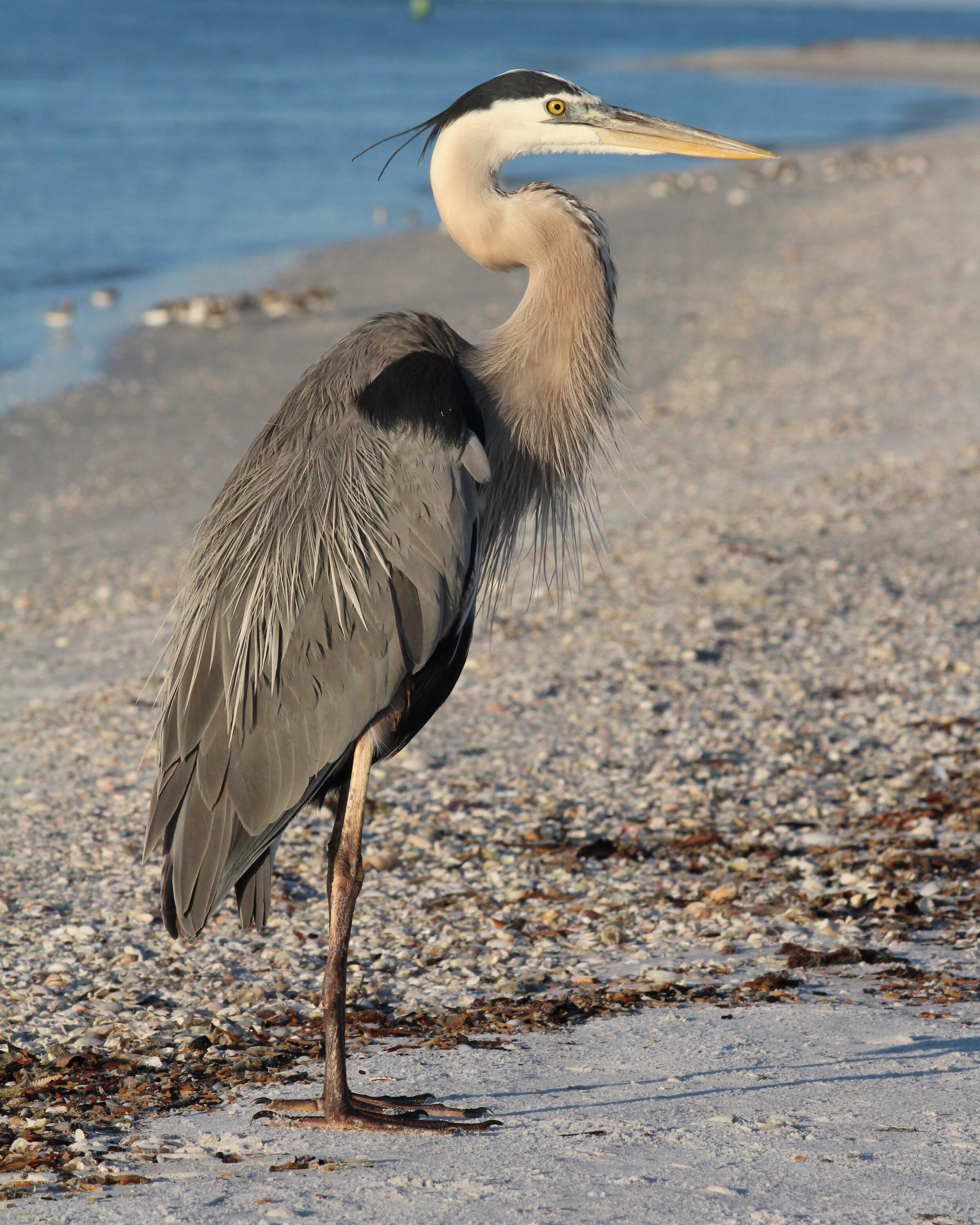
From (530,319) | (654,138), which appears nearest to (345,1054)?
(530,319)

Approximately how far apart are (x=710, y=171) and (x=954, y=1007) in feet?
87.0

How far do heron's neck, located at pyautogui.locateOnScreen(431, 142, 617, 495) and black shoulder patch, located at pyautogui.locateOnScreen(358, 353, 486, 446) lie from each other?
0.31m

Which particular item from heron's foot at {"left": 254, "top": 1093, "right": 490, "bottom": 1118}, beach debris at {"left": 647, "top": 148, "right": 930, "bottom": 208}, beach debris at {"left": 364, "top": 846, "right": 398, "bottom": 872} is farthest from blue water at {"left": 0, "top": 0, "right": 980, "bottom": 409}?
heron's foot at {"left": 254, "top": 1093, "right": 490, "bottom": 1118}

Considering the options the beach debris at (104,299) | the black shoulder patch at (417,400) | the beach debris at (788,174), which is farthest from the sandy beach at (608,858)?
the beach debris at (788,174)

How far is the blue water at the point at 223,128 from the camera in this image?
1919 cm

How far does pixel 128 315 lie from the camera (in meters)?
16.7

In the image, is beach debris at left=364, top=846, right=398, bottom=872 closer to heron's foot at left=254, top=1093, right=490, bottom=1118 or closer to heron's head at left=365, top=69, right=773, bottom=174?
heron's foot at left=254, top=1093, right=490, bottom=1118

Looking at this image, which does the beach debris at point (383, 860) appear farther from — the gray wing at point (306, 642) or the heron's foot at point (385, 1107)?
the heron's foot at point (385, 1107)

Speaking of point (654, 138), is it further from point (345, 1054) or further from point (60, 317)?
point (60, 317)

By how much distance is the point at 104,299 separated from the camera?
17.3 m

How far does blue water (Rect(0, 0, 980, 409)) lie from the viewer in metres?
19.2

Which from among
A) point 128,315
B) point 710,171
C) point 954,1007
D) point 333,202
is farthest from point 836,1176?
point 710,171

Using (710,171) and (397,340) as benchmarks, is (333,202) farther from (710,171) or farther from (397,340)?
(397,340)

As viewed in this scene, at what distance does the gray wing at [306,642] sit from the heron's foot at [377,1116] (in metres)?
0.55
